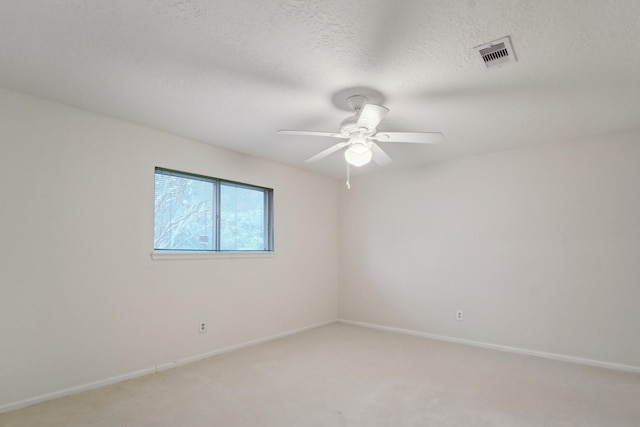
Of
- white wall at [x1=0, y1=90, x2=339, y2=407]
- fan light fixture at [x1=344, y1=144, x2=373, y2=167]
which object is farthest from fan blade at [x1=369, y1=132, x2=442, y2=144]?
white wall at [x1=0, y1=90, x2=339, y2=407]

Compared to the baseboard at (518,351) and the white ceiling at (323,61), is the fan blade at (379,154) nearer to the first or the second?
the white ceiling at (323,61)

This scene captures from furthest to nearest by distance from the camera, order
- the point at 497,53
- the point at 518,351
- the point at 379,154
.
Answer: the point at 518,351
the point at 379,154
the point at 497,53

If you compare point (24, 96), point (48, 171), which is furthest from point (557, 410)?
point (24, 96)

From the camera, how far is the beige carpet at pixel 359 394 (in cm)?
226

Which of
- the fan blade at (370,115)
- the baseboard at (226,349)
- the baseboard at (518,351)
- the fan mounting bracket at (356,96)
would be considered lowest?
the baseboard at (518,351)

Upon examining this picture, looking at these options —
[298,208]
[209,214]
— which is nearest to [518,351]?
[298,208]

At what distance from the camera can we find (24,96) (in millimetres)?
2551

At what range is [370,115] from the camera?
2340 millimetres

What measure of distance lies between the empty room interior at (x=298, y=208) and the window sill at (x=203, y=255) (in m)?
0.02

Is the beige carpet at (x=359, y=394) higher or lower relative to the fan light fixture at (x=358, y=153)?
lower

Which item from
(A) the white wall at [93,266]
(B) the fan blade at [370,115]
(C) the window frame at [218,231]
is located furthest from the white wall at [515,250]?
(B) the fan blade at [370,115]

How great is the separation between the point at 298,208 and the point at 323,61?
2851 millimetres

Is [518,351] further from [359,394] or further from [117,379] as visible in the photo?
[117,379]

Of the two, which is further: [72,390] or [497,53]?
[72,390]
